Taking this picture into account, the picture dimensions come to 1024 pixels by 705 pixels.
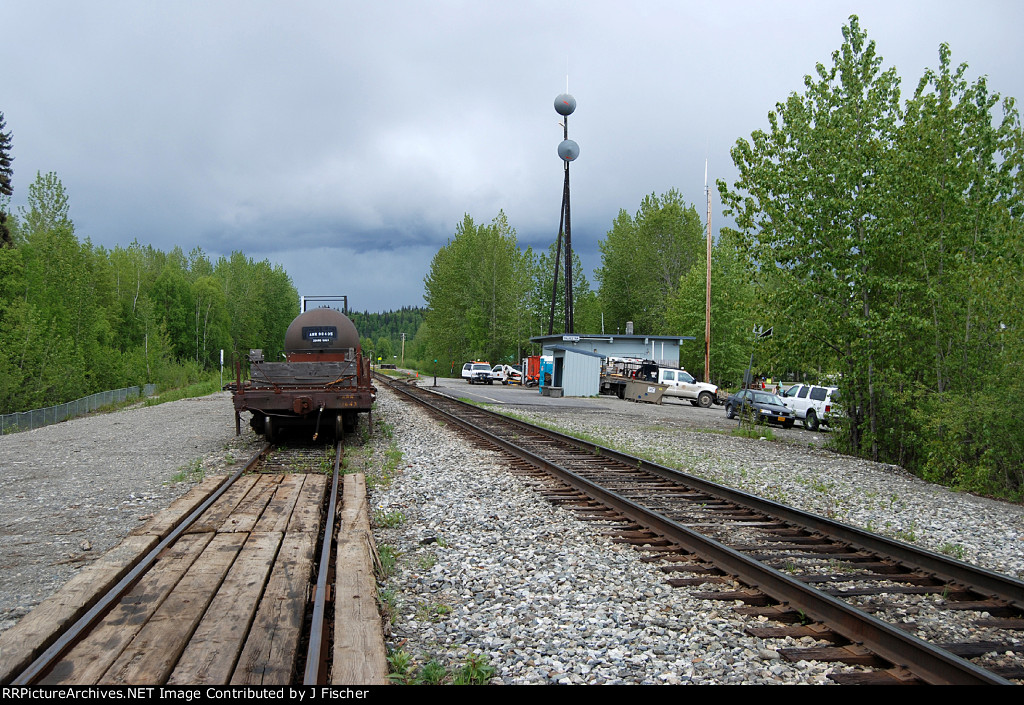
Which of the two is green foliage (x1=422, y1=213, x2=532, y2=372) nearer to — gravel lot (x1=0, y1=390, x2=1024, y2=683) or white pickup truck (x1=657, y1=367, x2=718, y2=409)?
white pickup truck (x1=657, y1=367, x2=718, y2=409)

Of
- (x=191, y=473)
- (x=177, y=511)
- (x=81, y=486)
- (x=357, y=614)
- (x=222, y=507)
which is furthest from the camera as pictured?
(x=191, y=473)

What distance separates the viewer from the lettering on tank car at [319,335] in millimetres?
16391

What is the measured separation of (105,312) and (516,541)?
1979 inches

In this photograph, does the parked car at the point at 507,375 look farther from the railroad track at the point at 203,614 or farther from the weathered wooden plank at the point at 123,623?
the weathered wooden plank at the point at 123,623

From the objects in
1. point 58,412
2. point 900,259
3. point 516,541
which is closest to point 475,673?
point 516,541

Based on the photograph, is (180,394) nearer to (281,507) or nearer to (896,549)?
(281,507)

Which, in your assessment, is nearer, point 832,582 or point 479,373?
point 832,582

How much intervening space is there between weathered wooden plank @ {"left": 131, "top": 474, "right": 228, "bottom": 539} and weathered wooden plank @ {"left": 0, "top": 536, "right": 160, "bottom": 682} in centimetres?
61

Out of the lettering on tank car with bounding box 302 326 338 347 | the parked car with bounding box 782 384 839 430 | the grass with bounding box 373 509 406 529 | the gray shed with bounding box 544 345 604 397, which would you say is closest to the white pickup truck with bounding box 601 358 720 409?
the gray shed with bounding box 544 345 604 397

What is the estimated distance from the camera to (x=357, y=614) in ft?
13.3

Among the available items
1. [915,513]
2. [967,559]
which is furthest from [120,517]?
[915,513]

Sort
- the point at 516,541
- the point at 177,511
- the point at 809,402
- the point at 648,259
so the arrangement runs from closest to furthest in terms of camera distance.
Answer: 1. the point at 516,541
2. the point at 177,511
3. the point at 809,402
4. the point at 648,259

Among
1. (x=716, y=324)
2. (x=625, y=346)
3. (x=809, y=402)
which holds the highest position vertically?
(x=716, y=324)

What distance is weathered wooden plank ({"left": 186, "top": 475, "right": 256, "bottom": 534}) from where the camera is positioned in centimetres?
606
